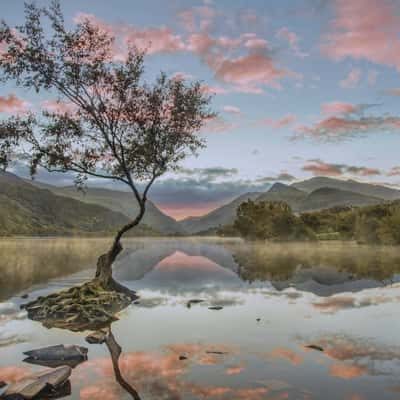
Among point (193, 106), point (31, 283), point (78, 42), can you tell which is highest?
point (78, 42)

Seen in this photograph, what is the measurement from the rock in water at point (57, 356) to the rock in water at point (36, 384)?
5.76 ft

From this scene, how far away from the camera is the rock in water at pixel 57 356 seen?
1526cm

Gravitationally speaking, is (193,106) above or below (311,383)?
above

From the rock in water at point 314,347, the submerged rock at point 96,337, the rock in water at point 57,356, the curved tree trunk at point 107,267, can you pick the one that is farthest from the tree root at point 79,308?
the rock in water at point 314,347

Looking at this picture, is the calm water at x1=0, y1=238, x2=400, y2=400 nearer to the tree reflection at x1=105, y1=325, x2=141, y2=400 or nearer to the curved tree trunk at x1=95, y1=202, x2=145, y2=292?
the tree reflection at x1=105, y1=325, x2=141, y2=400

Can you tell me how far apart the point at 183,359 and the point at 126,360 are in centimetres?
236

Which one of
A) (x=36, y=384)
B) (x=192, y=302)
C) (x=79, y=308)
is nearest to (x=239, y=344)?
(x=36, y=384)

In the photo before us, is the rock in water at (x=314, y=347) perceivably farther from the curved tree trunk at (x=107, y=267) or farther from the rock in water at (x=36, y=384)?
the curved tree trunk at (x=107, y=267)

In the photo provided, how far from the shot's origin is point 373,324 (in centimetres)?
2255

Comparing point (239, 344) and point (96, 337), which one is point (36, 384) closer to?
point (96, 337)

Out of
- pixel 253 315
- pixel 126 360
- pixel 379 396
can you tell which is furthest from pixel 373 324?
pixel 126 360

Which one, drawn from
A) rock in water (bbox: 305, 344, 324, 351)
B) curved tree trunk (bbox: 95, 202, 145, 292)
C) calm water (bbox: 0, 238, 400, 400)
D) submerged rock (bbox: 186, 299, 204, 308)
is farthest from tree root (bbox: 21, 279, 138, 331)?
rock in water (bbox: 305, 344, 324, 351)

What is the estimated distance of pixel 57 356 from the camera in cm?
1572

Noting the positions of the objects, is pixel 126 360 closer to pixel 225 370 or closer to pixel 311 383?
pixel 225 370
